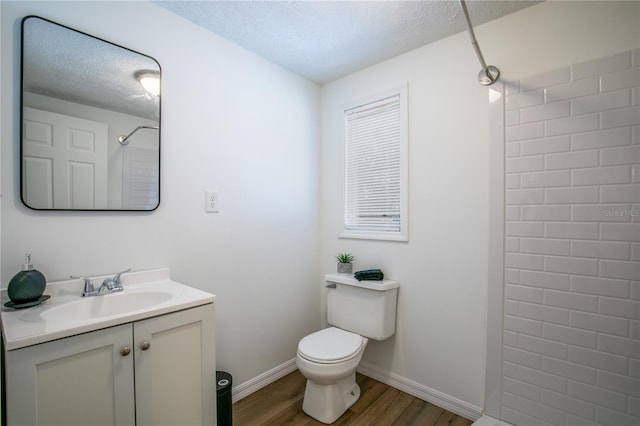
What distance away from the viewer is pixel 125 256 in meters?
1.51

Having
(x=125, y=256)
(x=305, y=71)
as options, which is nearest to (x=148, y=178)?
(x=125, y=256)

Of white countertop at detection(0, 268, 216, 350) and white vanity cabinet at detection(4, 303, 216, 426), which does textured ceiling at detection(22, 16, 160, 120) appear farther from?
white vanity cabinet at detection(4, 303, 216, 426)

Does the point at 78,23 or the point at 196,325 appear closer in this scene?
the point at 196,325

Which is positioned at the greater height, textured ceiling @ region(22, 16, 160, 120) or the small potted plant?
textured ceiling @ region(22, 16, 160, 120)

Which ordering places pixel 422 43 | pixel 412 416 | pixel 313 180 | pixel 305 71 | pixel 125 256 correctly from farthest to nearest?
1. pixel 313 180
2. pixel 305 71
3. pixel 422 43
4. pixel 412 416
5. pixel 125 256

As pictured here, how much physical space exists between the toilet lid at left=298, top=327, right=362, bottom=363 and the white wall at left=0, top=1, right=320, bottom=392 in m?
0.45

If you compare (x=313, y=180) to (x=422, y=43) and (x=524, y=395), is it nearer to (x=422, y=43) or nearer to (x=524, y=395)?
(x=422, y=43)

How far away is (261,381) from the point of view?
2.10 meters

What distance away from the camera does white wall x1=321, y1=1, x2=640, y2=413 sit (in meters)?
1.59

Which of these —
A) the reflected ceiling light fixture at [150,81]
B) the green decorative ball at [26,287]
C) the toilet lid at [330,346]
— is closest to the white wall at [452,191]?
the toilet lid at [330,346]

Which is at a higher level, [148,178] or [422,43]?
[422,43]

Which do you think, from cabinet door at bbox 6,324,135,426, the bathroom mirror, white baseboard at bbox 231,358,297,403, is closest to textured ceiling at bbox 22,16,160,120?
the bathroom mirror

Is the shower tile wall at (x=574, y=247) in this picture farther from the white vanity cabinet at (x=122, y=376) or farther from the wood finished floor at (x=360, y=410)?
the white vanity cabinet at (x=122, y=376)

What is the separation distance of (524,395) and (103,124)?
2.59 meters
